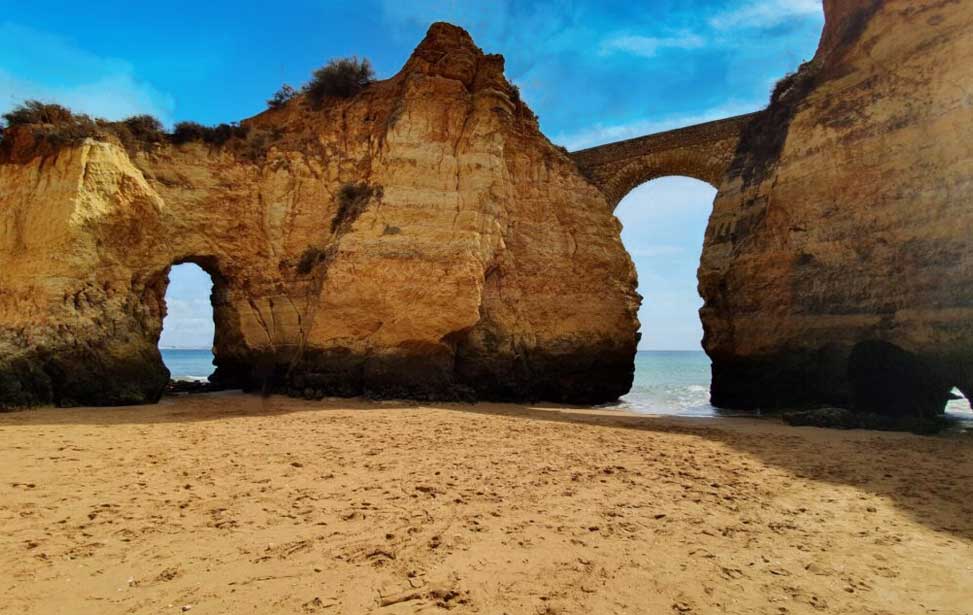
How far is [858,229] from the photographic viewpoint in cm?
1068

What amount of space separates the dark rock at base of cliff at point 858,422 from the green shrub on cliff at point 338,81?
1241 cm

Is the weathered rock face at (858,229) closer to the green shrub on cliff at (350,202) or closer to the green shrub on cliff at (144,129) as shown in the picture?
the green shrub on cliff at (350,202)

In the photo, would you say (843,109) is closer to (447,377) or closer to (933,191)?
(933,191)

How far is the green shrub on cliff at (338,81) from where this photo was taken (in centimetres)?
1385

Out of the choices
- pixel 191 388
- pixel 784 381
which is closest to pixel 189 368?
pixel 191 388

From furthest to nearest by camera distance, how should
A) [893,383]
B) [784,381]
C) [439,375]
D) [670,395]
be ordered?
1. [670,395]
2. [439,375]
3. [784,381]
4. [893,383]

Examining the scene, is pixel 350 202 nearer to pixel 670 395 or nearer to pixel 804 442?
pixel 804 442

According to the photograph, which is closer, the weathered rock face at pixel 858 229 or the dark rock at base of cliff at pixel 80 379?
the dark rock at base of cliff at pixel 80 379

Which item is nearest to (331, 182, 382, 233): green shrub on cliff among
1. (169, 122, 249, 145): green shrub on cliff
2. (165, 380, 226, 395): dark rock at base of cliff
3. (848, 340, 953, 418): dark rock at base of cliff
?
(169, 122, 249, 145): green shrub on cliff

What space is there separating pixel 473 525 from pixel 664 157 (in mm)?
18745

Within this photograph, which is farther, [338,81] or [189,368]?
[189,368]

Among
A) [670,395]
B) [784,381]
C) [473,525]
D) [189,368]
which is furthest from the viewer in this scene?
[189,368]

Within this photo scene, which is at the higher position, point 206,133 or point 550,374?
point 206,133

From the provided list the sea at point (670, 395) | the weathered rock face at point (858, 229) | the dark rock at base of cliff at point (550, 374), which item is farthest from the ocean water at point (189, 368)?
the weathered rock face at point (858, 229)
